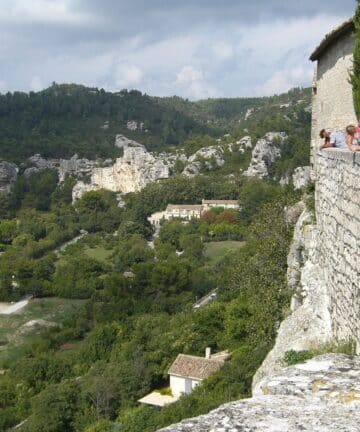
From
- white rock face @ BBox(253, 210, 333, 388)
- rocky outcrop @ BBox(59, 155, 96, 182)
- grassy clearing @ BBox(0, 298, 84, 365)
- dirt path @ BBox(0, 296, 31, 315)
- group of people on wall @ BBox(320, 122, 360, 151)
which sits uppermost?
rocky outcrop @ BBox(59, 155, 96, 182)

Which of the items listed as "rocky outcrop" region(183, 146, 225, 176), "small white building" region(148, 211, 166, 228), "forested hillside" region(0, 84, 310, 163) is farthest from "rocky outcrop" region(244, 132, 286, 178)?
"forested hillside" region(0, 84, 310, 163)

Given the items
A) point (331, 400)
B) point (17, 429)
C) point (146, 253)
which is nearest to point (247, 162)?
point (146, 253)

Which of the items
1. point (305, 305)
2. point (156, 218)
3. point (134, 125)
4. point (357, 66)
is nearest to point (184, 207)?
point (156, 218)

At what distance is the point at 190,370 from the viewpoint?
982 inches

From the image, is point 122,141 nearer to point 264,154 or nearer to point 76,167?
point 76,167

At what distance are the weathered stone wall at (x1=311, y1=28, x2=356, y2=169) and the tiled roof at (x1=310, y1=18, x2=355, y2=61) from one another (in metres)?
0.12

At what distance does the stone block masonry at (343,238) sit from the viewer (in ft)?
22.6

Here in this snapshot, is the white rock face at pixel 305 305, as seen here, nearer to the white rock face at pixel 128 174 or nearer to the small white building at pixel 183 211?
the small white building at pixel 183 211

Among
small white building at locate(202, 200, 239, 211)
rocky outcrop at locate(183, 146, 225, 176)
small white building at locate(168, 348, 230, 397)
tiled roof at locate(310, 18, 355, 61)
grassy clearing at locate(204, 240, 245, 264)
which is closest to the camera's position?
tiled roof at locate(310, 18, 355, 61)

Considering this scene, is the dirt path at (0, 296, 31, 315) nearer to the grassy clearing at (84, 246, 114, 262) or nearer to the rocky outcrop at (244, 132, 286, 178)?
the grassy clearing at (84, 246, 114, 262)

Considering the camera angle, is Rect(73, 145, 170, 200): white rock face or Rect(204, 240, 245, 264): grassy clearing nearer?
Rect(204, 240, 245, 264): grassy clearing

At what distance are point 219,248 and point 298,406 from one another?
2639 inches

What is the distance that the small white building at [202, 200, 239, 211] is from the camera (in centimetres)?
9125

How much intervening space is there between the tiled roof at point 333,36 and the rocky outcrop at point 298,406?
36.9ft
